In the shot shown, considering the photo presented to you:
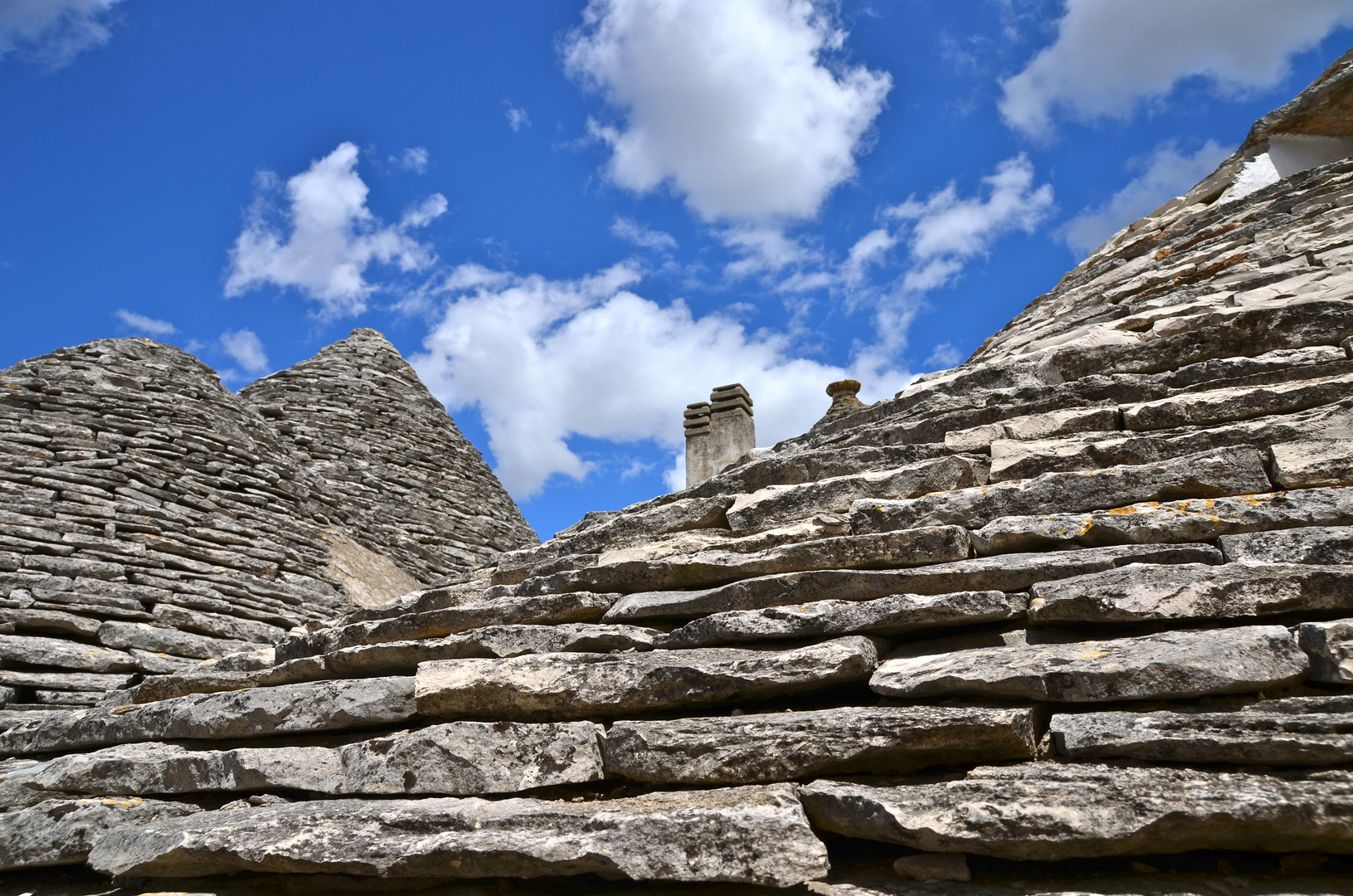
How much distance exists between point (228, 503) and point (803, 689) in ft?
22.2

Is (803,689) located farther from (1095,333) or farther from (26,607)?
(26,607)

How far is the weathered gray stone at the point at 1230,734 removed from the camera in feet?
5.35

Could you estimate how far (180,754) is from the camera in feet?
9.64

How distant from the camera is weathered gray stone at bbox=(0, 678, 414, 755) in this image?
2.74 m

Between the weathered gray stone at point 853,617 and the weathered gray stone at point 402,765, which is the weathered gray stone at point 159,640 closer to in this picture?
the weathered gray stone at point 402,765

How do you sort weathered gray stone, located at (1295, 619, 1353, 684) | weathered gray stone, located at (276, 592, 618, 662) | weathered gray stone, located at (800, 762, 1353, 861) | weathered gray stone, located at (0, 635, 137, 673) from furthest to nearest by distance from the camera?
weathered gray stone, located at (0, 635, 137, 673) < weathered gray stone, located at (276, 592, 618, 662) < weathered gray stone, located at (1295, 619, 1353, 684) < weathered gray stone, located at (800, 762, 1353, 861)

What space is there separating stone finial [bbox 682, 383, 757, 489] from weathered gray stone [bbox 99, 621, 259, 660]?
606 cm

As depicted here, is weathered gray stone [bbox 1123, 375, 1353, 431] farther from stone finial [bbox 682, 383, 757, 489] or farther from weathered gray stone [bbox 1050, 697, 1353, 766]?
stone finial [bbox 682, 383, 757, 489]

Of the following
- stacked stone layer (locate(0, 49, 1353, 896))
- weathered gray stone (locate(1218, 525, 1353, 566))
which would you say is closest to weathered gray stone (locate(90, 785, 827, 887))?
stacked stone layer (locate(0, 49, 1353, 896))

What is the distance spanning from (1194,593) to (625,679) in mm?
1444

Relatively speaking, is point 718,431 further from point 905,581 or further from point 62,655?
point 905,581

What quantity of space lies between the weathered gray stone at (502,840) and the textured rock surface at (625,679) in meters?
0.29

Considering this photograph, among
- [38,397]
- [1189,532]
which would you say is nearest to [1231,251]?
[1189,532]

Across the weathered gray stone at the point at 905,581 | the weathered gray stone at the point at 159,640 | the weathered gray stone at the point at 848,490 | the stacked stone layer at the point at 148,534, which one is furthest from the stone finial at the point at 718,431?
the weathered gray stone at the point at 905,581
